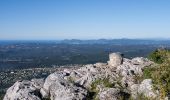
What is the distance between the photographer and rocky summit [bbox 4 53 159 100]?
5191cm

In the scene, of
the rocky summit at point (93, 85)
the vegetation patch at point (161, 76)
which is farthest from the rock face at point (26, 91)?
the vegetation patch at point (161, 76)

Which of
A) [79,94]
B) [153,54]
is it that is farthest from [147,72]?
[79,94]

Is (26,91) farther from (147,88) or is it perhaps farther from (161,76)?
(161,76)

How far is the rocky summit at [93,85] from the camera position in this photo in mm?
51906

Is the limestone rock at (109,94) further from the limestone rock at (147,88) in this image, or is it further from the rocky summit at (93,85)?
the limestone rock at (147,88)

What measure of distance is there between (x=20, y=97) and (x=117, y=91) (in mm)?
15074

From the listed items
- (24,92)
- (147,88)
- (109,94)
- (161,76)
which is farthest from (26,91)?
(161,76)

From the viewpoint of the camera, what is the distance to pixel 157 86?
49125 mm

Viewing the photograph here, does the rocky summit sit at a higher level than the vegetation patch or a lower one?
lower

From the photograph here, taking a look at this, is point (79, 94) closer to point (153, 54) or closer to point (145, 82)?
point (145, 82)

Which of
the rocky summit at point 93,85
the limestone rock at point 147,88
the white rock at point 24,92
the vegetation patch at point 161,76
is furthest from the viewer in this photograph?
the white rock at point 24,92

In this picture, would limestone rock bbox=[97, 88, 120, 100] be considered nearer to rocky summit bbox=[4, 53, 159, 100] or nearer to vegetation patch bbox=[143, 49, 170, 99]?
rocky summit bbox=[4, 53, 159, 100]

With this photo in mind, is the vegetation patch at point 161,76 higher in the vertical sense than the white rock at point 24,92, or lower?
higher

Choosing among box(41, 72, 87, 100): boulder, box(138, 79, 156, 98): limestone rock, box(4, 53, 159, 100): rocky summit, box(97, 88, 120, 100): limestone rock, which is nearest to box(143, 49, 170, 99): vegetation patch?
box(138, 79, 156, 98): limestone rock
